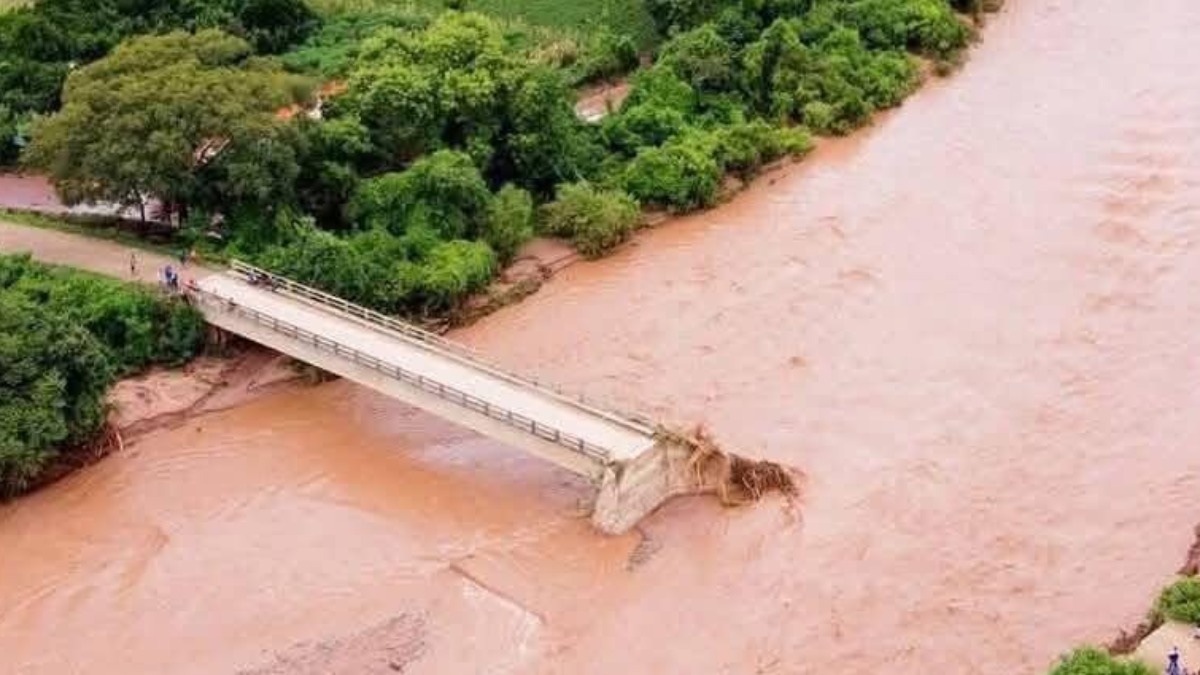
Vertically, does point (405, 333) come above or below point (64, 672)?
above

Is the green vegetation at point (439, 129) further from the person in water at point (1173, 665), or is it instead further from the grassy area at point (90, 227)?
the person in water at point (1173, 665)

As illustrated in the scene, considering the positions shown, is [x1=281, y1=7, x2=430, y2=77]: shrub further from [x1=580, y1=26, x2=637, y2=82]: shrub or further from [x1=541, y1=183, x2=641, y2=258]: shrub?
[x1=541, y1=183, x2=641, y2=258]: shrub

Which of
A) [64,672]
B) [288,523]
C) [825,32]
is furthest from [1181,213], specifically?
[64,672]

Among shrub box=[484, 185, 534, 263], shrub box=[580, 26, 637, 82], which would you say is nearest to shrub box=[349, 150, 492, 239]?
shrub box=[484, 185, 534, 263]

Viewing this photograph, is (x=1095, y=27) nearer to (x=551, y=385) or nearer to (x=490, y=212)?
(x=490, y=212)

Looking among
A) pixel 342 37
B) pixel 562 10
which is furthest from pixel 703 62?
pixel 342 37
